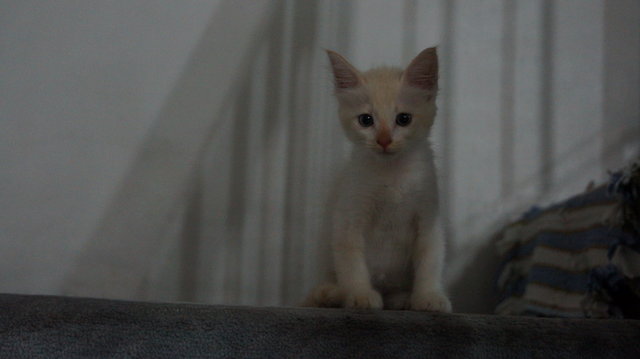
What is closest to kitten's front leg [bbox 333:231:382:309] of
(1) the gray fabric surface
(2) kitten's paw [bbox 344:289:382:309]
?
(2) kitten's paw [bbox 344:289:382:309]

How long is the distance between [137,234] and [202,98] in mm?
410

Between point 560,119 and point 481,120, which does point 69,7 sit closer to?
point 481,120

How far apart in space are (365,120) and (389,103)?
0.06 m

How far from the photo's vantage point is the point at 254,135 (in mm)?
1609

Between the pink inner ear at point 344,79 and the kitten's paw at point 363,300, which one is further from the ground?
the pink inner ear at point 344,79

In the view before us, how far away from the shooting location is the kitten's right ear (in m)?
1.08

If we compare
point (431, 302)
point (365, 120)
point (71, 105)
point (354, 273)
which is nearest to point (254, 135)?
point (71, 105)

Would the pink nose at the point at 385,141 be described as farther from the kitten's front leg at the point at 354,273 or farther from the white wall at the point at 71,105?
the white wall at the point at 71,105

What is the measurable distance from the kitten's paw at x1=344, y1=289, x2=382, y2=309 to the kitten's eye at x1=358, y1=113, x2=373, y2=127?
30 cm

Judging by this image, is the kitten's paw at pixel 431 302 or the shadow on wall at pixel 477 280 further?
the shadow on wall at pixel 477 280

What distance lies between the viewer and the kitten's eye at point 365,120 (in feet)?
3.44

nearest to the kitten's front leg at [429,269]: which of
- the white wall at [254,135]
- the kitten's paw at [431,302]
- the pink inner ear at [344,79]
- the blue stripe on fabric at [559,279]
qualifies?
the kitten's paw at [431,302]

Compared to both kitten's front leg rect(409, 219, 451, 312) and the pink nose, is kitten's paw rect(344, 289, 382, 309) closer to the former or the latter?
kitten's front leg rect(409, 219, 451, 312)

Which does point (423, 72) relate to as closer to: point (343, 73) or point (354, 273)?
point (343, 73)
